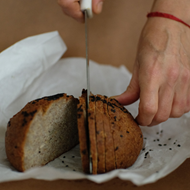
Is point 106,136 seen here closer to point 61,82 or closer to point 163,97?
point 163,97

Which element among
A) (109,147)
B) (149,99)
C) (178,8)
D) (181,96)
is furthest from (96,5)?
(109,147)

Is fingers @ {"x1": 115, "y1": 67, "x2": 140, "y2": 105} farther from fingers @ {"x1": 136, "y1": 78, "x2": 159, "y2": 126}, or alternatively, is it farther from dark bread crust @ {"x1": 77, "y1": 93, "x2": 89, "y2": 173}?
dark bread crust @ {"x1": 77, "y1": 93, "x2": 89, "y2": 173}

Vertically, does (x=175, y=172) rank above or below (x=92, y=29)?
below

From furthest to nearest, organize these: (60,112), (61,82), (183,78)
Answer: (61,82) < (183,78) < (60,112)

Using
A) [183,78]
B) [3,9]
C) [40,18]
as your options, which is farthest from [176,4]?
[3,9]

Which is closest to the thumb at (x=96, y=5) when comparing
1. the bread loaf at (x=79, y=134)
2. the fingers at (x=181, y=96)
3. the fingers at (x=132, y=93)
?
the fingers at (x=132, y=93)

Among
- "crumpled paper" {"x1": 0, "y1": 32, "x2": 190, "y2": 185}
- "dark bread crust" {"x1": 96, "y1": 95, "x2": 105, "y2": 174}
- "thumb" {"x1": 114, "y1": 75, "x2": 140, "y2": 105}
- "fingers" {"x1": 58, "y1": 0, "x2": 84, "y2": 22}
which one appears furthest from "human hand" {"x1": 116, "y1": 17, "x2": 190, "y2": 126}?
"fingers" {"x1": 58, "y1": 0, "x2": 84, "y2": 22}
